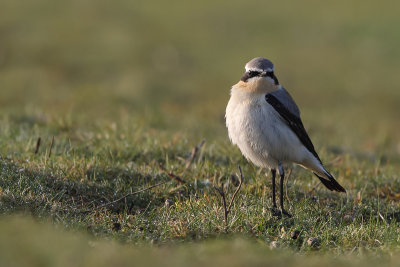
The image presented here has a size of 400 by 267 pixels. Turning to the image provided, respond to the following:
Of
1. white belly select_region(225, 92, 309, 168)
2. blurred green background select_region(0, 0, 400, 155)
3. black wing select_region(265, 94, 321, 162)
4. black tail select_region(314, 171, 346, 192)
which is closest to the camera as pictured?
white belly select_region(225, 92, 309, 168)

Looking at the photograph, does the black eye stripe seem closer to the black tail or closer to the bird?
the bird

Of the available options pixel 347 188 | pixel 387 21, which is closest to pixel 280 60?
pixel 387 21

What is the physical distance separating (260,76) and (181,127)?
434cm

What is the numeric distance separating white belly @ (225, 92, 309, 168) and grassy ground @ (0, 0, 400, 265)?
46 centimetres

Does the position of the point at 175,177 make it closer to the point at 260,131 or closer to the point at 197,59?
the point at 260,131

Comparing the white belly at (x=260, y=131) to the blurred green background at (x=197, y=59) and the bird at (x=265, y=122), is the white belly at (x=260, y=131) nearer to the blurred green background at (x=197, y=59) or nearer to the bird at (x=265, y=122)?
the bird at (x=265, y=122)

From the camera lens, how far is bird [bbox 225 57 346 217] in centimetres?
573

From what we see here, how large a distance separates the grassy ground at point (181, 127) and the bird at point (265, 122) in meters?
0.45

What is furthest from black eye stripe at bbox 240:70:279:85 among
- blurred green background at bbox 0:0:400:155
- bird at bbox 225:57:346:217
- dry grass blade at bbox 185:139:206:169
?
blurred green background at bbox 0:0:400:155

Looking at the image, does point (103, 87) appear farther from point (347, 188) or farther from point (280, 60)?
point (347, 188)

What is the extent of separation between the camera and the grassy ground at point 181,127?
4.78 meters

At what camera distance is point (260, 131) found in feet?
18.7

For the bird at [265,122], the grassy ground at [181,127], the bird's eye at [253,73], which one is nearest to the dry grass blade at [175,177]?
the grassy ground at [181,127]

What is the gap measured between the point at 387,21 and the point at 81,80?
1174 centimetres
